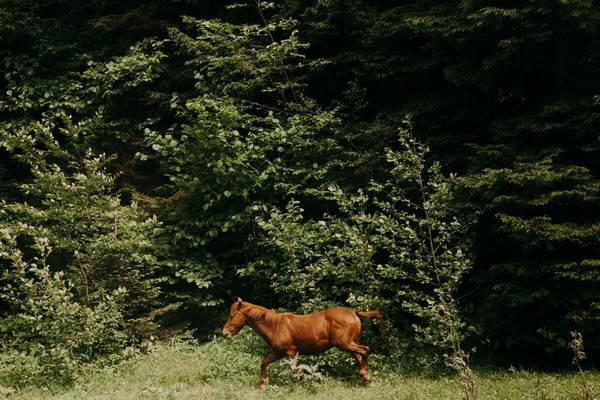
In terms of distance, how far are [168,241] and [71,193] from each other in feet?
7.77

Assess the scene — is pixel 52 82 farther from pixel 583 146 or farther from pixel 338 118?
pixel 583 146

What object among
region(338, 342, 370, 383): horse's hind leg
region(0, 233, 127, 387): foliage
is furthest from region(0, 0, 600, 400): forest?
region(338, 342, 370, 383): horse's hind leg

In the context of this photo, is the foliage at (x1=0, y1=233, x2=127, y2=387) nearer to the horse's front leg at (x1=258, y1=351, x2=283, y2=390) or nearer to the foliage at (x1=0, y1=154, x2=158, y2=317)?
the foliage at (x1=0, y1=154, x2=158, y2=317)

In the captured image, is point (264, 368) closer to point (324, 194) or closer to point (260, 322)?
point (260, 322)

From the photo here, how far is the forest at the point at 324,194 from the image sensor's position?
8719 millimetres

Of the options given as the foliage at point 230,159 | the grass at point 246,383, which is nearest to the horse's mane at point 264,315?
the grass at point 246,383

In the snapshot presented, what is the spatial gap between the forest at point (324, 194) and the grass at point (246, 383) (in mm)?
74

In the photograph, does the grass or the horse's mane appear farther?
the horse's mane

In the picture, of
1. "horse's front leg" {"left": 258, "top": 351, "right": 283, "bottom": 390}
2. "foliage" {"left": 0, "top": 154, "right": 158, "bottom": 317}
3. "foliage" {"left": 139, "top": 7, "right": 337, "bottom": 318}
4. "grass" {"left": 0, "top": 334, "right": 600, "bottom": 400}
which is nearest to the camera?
"grass" {"left": 0, "top": 334, "right": 600, "bottom": 400}

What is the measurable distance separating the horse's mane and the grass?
813mm

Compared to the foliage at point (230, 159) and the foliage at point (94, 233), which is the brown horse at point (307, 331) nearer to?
the foliage at point (230, 159)

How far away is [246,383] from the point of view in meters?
9.06

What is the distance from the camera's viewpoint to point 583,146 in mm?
8680

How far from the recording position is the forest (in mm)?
8719
